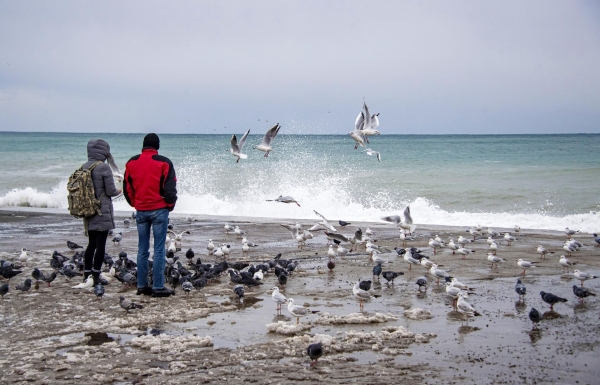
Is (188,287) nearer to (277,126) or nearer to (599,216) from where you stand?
(277,126)

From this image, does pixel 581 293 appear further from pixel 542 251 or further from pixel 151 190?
pixel 151 190

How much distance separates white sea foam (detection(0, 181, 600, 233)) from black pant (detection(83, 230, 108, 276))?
1270 centimetres

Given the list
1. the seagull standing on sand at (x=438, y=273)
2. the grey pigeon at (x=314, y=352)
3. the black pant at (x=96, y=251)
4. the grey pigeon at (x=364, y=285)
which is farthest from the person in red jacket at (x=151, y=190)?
the seagull standing on sand at (x=438, y=273)

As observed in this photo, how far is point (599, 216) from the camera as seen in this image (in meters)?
20.1

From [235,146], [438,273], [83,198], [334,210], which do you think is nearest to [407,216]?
[235,146]

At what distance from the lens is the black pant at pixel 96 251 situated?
8.89 metres

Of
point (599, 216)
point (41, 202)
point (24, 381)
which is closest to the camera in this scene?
point (24, 381)

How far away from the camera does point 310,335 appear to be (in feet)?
21.5

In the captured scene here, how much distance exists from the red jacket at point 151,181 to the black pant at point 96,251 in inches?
47.4

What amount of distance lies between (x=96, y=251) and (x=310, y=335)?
406 cm

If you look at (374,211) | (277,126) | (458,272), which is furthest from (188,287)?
(374,211)

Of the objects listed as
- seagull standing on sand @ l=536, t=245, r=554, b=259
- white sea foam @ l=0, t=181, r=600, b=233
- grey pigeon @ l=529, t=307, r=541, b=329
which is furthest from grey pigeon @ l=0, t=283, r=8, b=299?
white sea foam @ l=0, t=181, r=600, b=233

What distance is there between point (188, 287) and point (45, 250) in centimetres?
600

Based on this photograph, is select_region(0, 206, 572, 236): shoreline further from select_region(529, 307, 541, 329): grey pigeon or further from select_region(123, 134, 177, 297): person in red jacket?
select_region(529, 307, 541, 329): grey pigeon
